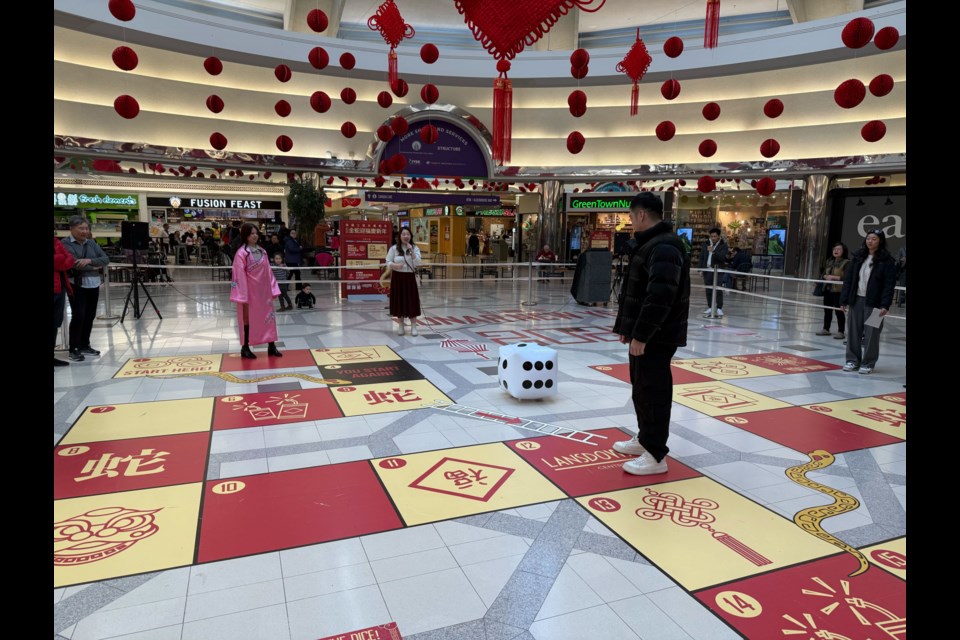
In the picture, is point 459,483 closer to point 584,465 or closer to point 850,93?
point 584,465

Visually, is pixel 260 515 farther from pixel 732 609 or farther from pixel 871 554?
pixel 871 554

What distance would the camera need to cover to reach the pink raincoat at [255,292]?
21.5 feet

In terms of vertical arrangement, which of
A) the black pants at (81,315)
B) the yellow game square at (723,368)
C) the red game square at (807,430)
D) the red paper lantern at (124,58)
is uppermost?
the red paper lantern at (124,58)

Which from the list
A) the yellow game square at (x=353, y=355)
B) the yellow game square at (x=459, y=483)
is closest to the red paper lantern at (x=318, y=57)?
the yellow game square at (x=353, y=355)

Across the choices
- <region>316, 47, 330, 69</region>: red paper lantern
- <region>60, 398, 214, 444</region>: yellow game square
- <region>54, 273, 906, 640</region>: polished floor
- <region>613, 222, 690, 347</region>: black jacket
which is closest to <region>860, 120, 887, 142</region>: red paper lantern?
<region>54, 273, 906, 640</region>: polished floor

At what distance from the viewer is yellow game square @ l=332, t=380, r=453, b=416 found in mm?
5160

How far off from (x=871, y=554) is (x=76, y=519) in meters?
4.04

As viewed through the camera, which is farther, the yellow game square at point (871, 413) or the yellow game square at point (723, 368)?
the yellow game square at point (723, 368)

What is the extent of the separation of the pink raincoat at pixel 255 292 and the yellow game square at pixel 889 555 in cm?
591

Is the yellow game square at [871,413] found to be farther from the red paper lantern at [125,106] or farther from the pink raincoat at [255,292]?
the red paper lantern at [125,106]

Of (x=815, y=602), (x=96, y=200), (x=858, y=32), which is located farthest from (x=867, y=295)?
(x=96, y=200)

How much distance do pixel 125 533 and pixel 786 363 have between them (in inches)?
270

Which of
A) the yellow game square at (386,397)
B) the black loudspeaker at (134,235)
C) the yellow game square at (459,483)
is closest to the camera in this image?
the yellow game square at (459,483)
